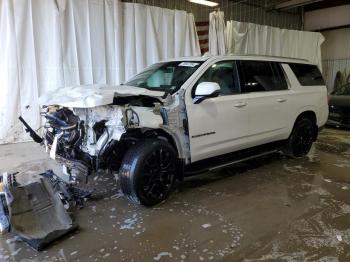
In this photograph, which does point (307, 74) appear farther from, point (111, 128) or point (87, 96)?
point (87, 96)

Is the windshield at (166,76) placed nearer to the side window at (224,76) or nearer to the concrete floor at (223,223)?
the side window at (224,76)

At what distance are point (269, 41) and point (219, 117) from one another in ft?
24.3

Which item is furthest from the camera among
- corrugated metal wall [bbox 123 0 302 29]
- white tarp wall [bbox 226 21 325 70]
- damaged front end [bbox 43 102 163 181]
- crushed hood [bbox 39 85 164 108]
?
white tarp wall [bbox 226 21 325 70]

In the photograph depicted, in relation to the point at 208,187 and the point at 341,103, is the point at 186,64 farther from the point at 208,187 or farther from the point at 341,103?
the point at 341,103

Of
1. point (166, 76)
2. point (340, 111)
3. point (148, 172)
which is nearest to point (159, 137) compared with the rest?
point (148, 172)

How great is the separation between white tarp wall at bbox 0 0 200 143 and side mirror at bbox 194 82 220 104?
3.80 meters

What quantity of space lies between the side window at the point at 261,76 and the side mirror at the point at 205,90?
0.88 m

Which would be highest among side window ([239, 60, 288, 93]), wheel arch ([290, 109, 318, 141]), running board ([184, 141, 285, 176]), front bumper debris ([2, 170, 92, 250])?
side window ([239, 60, 288, 93])

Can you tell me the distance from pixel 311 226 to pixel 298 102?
8.33 ft

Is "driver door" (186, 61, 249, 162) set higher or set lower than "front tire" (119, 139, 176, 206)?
higher

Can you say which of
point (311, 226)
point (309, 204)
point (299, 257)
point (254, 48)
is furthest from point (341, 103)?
point (299, 257)

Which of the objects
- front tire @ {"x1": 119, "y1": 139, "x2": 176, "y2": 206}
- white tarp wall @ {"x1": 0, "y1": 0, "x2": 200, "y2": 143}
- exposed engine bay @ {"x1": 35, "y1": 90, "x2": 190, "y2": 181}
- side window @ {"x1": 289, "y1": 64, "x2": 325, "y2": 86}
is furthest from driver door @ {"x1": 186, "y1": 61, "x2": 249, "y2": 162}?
white tarp wall @ {"x1": 0, "y1": 0, "x2": 200, "y2": 143}

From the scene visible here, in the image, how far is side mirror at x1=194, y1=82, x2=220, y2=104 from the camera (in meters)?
3.65

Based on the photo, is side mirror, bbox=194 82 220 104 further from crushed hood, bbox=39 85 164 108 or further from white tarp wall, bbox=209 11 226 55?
white tarp wall, bbox=209 11 226 55
